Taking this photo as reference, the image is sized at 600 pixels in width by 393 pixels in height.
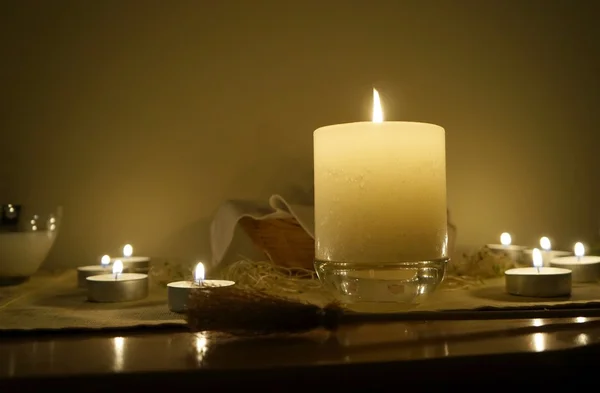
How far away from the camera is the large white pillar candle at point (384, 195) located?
0.58 m

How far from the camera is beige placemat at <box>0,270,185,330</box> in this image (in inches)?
21.5

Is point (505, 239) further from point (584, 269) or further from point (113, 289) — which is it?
point (113, 289)

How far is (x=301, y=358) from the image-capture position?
422mm

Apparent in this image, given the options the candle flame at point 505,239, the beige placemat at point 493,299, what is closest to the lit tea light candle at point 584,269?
the beige placemat at point 493,299

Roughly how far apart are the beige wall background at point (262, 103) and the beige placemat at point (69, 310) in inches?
10.1

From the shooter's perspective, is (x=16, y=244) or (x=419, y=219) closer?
(x=419, y=219)

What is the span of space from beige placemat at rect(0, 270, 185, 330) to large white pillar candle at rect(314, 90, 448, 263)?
19cm

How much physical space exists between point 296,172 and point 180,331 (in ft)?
1.98

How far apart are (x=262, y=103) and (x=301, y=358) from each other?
740 mm

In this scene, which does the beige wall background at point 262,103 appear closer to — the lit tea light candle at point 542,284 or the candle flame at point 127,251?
the candle flame at point 127,251

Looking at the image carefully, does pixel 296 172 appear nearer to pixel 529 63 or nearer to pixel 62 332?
pixel 529 63

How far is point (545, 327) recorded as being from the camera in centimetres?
52

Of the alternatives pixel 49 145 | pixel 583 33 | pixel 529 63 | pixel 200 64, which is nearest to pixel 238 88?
pixel 200 64

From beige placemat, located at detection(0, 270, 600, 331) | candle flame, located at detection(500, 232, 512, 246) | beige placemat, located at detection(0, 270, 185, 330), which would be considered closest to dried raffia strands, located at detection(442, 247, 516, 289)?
beige placemat, located at detection(0, 270, 600, 331)
